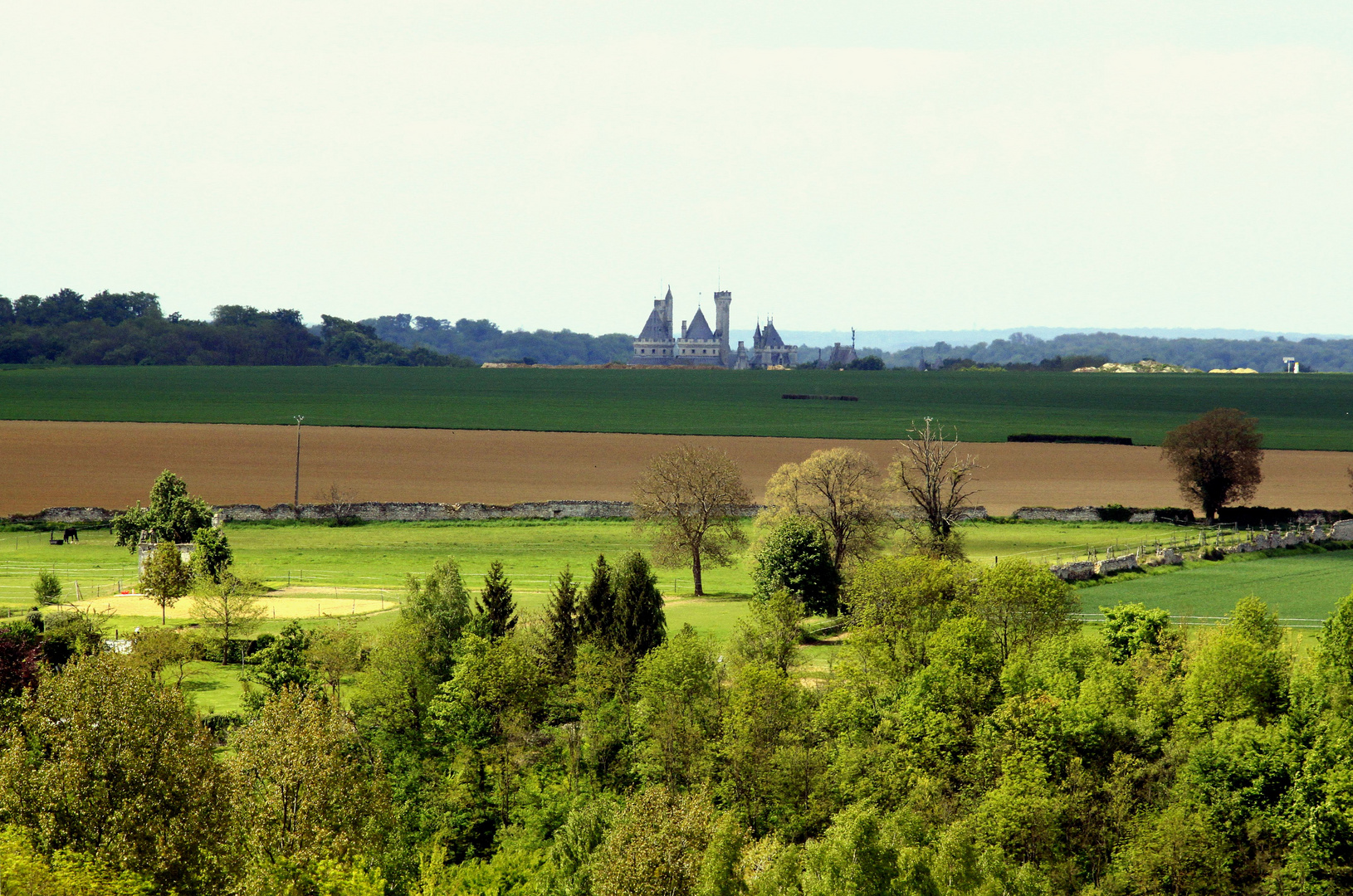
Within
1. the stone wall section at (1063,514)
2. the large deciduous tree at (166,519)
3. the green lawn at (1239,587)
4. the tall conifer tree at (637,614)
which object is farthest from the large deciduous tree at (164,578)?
the stone wall section at (1063,514)

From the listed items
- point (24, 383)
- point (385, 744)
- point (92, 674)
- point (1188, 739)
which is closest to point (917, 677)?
point (1188, 739)

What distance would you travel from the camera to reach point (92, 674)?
29.0m

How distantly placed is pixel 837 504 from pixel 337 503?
3100 cm

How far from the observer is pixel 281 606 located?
164 ft

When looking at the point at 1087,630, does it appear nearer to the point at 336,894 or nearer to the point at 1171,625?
the point at 1171,625

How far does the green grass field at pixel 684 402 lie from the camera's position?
121438mm

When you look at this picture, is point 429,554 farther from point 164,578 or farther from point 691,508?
point 164,578

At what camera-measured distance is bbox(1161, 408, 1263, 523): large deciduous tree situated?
7406 cm

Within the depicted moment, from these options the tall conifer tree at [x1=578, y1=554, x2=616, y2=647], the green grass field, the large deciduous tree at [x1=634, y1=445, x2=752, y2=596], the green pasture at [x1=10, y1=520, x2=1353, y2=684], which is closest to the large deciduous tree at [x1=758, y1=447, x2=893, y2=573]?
the large deciduous tree at [x1=634, y1=445, x2=752, y2=596]

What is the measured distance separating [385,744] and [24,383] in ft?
427

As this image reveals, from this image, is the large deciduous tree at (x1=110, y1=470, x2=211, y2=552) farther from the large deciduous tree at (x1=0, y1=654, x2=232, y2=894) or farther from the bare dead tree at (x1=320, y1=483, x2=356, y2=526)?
the large deciduous tree at (x1=0, y1=654, x2=232, y2=894)

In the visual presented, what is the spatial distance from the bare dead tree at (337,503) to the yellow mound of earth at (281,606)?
2059 centimetres

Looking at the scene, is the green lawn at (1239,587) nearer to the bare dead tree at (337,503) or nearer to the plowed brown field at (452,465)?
the plowed brown field at (452,465)

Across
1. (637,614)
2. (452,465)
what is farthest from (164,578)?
(452,465)
